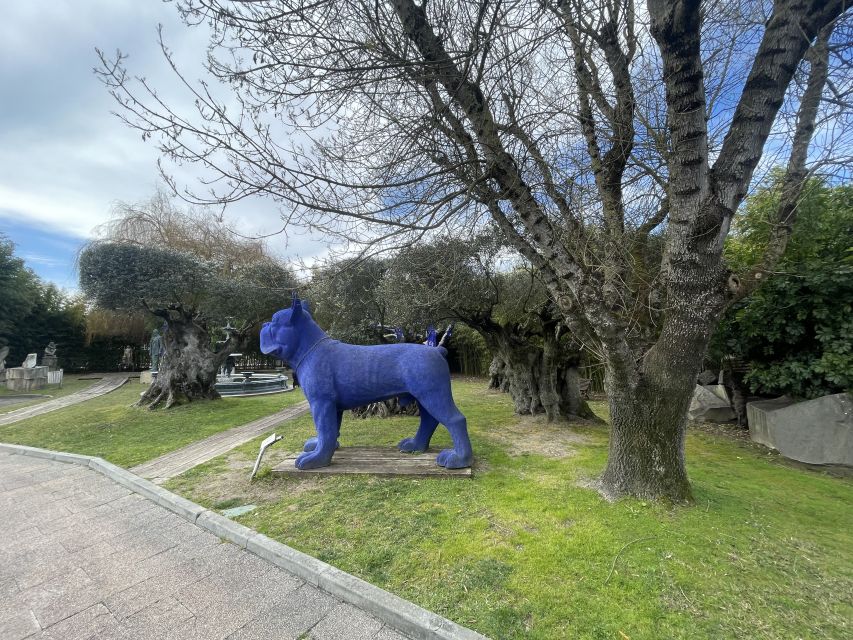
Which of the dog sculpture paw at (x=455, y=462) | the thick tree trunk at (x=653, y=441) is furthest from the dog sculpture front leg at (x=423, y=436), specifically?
the thick tree trunk at (x=653, y=441)

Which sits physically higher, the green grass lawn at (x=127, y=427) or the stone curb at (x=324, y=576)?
the stone curb at (x=324, y=576)

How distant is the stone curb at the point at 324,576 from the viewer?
2.21 meters

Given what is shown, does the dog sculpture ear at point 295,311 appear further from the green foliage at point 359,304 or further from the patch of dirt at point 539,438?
the green foliage at point 359,304

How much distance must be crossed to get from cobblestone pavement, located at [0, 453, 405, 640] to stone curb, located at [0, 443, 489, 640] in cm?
6

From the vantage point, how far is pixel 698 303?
3443 millimetres

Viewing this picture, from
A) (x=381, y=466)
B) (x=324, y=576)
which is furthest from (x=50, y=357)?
(x=324, y=576)

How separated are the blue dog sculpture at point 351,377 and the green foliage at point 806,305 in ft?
15.7

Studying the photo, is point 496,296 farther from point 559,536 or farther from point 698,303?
point 559,536

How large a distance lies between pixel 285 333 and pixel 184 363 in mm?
8381

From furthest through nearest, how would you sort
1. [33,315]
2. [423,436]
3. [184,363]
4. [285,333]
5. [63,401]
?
[33,315] → [63,401] → [184,363] → [423,436] → [285,333]

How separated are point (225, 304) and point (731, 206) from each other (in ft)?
39.2

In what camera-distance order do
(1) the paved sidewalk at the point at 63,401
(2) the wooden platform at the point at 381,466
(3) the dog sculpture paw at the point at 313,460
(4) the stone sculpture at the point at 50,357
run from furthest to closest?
1. (4) the stone sculpture at the point at 50,357
2. (1) the paved sidewalk at the point at 63,401
3. (3) the dog sculpture paw at the point at 313,460
4. (2) the wooden platform at the point at 381,466

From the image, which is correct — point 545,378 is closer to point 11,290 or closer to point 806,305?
point 806,305

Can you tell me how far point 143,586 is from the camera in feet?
9.01
